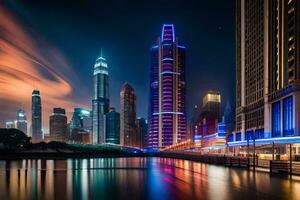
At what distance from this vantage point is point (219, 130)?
168 metres

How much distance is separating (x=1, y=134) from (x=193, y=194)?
17875 cm

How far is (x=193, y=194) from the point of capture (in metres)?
21.2

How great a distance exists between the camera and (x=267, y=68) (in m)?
113

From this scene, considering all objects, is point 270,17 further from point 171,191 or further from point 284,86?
point 171,191

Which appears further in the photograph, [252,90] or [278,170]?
[252,90]

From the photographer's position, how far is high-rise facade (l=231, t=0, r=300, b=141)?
9019cm

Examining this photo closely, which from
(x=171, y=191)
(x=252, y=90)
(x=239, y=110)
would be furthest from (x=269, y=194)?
(x=239, y=110)

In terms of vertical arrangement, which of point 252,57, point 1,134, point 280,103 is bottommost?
point 1,134

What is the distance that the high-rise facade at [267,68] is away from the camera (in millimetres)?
90188

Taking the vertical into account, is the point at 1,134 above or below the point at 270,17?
below

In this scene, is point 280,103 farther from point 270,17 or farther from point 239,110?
point 239,110

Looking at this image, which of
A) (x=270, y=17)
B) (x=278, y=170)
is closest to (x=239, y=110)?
(x=270, y=17)

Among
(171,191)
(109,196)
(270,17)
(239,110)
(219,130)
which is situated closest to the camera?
(109,196)

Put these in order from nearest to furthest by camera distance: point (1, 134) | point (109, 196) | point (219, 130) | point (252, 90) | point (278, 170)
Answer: point (109, 196), point (278, 170), point (252, 90), point (219, 130), point (1, 134)
